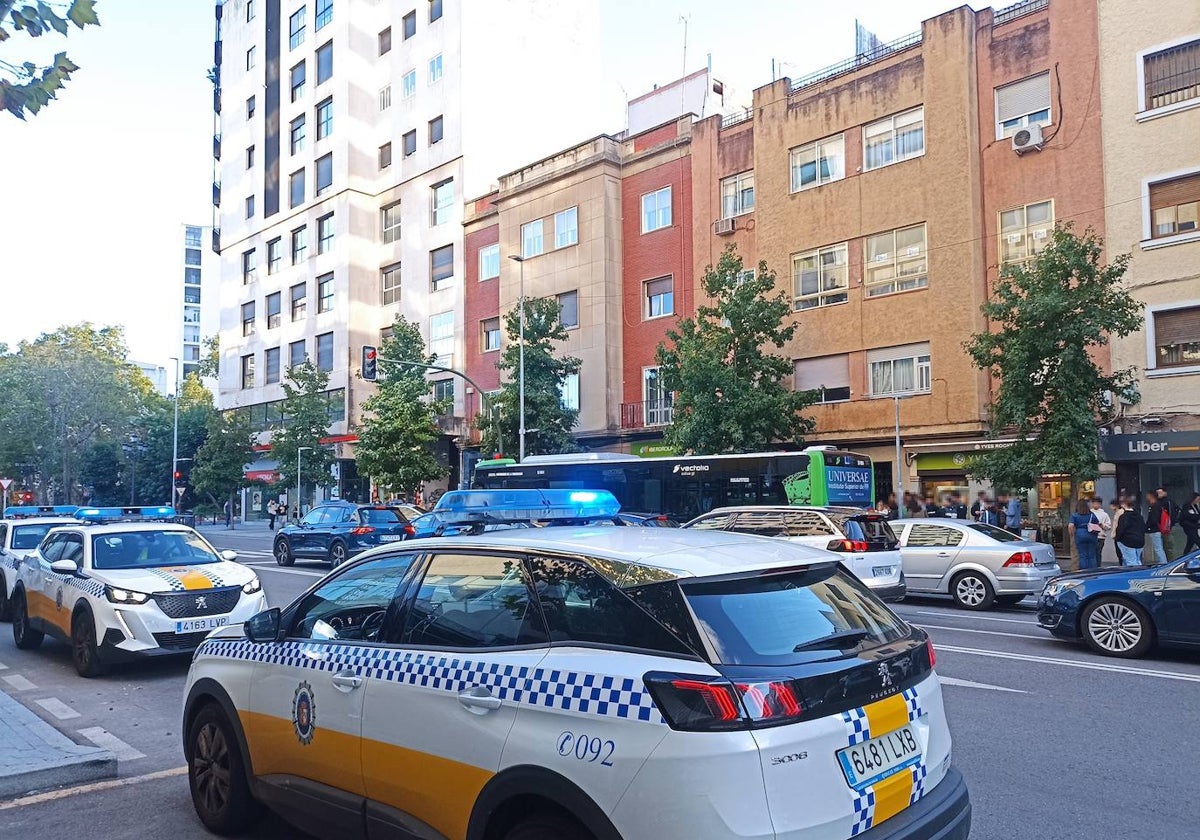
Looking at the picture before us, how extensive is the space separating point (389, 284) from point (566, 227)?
14.3m

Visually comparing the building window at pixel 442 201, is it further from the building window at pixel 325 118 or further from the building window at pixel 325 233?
the building window at pixel 325 118

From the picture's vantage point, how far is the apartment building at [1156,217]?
808 inches

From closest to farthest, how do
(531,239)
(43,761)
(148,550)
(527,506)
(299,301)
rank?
(43,761) < (148,550) < (527,506) < (531,239) < (299,301)

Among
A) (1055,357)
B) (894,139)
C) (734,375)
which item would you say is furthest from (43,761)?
(894,139)

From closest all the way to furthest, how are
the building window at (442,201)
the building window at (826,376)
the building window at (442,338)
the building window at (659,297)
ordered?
the building window at (826,376)
the building window at (659,297)
the building window at (442,338)
the building window at (442,201)

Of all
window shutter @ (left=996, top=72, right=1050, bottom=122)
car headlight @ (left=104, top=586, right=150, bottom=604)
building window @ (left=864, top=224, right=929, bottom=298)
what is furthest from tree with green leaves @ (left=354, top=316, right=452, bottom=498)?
car headlight @ (left=104, top=586, right=150, bottom=604)

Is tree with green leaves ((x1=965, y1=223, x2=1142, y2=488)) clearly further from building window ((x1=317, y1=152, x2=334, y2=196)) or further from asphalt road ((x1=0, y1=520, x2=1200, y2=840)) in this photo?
building window ((x1=317, y1=152, x2=334, y2=196))

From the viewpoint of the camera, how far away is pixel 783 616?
3.40 metres

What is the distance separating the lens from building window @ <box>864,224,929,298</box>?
25234 millimetres

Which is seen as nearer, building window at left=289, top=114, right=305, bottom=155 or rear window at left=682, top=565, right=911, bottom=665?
rear window at left=682, top=565, right=911, bottom=665

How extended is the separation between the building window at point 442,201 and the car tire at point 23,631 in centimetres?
3215

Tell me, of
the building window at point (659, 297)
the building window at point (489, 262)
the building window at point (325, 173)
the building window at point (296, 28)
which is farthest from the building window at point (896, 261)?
the building window at point (296, 28)

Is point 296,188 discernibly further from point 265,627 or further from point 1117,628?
point 265,627

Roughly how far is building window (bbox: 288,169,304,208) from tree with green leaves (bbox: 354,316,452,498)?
702 inches
